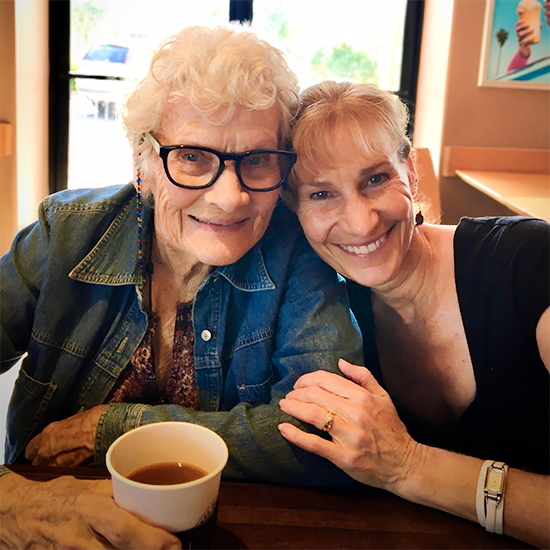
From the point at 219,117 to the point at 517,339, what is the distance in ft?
2.10

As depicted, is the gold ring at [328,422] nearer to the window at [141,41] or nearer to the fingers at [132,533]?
the fingers at [132,533]

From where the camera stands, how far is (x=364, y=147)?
1.00m

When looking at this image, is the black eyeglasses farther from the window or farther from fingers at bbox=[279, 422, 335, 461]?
the window

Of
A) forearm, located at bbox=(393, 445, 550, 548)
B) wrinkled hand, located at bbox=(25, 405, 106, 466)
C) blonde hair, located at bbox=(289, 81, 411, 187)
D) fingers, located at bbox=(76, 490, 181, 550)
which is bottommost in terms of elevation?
wrinkled hand, located at bbox=(25, 405, 106, 466)

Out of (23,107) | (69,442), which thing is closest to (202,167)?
(69,442)

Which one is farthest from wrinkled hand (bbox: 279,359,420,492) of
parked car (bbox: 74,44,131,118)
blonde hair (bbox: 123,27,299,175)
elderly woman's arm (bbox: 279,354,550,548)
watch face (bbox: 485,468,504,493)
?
parked car (bbox: 74,44,131,118)

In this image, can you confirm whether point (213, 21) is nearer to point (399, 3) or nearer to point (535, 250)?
point (535, 250)

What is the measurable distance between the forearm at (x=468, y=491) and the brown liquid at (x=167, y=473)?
0.32 metres

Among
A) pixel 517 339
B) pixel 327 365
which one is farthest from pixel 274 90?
pixel 517 339

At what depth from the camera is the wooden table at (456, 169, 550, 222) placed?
203 cm

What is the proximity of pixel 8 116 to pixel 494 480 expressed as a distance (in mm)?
2924

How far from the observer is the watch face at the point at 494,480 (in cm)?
78

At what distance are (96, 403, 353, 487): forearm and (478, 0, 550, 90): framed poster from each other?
2.99 m

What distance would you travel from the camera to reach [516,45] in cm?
319
